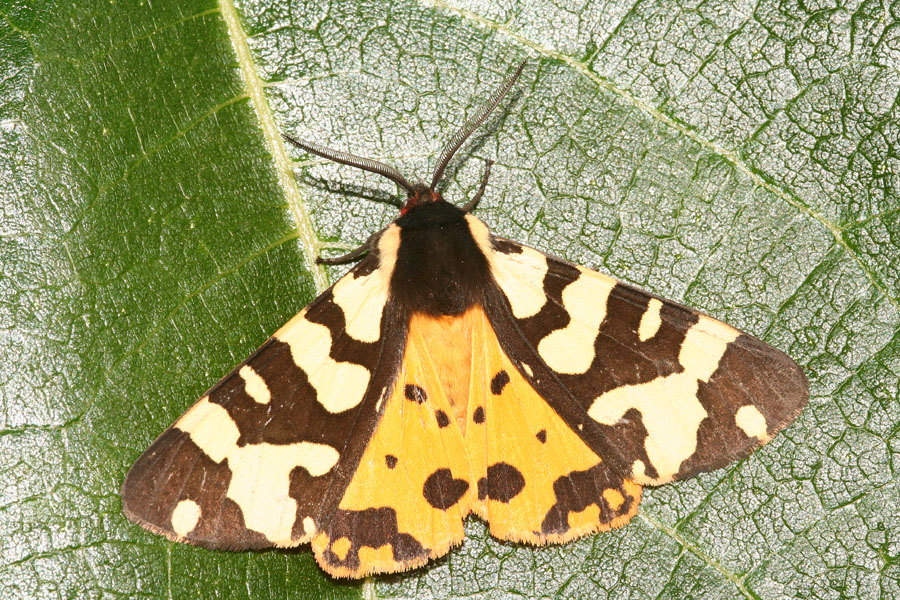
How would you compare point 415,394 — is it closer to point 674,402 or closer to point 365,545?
point 365,545

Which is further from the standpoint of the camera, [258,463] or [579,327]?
[579,327]

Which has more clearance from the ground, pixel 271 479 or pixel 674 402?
pixel 674 402

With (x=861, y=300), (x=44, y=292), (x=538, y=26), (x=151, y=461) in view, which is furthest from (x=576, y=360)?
(x=44, y=292)

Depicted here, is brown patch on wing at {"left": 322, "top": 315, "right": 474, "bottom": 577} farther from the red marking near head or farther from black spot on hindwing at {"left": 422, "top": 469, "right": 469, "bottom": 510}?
the red marking near head

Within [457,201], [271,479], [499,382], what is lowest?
[271,479]

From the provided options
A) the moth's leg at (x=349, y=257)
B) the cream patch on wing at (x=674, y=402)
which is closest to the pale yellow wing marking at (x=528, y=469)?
the cream patch on wing at (x=674, y=402)

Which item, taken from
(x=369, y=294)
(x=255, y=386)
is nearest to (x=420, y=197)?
(x=369, y=294)

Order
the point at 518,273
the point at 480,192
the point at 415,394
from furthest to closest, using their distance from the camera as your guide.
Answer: the point at 480,192 < the point at 518,273 < the point at 415,394

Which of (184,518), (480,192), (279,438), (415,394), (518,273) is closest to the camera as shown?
(184,518)
